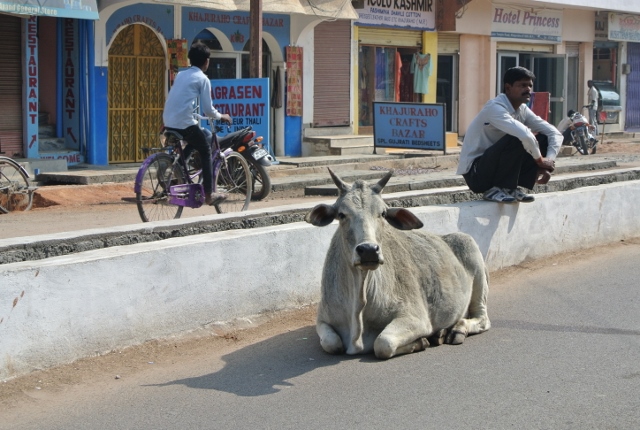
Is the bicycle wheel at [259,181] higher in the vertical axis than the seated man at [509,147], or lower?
lower

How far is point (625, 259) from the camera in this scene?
388 inches

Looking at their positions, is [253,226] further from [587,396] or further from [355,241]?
[587,396]

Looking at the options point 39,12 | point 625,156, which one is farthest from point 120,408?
point 625,156

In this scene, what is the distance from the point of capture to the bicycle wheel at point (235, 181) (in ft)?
36.3

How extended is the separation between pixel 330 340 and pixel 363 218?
0.90 metres

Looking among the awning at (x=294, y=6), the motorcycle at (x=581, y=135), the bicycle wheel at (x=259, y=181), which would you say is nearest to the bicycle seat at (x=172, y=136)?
the bicycle wheel at (x=259, y=181)

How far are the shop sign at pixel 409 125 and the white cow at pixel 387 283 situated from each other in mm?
12238

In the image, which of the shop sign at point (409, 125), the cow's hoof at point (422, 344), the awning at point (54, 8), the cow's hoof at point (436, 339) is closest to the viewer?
the cow's hoof at point (422, 344)

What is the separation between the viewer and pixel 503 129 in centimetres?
861

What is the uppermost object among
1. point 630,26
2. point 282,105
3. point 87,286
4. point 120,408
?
point 630,26

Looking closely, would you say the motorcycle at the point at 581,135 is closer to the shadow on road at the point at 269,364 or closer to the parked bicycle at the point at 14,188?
the parked bicycle at the point at 14,188

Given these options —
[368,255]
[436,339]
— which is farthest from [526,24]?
[368,255]

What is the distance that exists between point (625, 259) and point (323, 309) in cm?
476

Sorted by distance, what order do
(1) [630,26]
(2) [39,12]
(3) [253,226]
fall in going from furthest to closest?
(1) [630,26], (2) [39,12], (3) [253,226]
